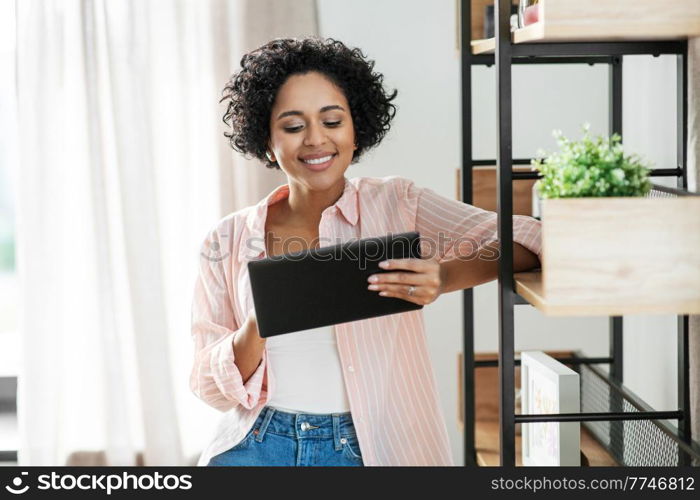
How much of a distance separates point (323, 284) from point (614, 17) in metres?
0.56

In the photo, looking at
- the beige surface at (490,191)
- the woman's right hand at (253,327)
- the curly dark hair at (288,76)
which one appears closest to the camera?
the woman's right hand at (253,327)

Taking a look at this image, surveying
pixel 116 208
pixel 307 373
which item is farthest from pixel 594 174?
pixel 116 208

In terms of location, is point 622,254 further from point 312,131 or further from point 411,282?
point 312,131

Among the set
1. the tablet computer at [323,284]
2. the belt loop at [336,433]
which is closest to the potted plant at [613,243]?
the tablet computer at [323,284]

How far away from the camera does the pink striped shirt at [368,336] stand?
145cm

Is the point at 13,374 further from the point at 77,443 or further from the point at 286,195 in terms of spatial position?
the point at 286,195

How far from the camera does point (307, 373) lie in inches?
58.2

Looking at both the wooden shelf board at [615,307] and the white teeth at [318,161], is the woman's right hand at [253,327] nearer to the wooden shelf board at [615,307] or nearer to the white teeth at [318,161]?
the white teeth at [318,161]

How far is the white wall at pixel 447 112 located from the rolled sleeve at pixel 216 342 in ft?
3.10

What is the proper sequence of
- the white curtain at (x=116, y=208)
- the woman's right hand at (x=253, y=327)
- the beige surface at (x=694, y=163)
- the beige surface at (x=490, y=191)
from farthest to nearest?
the white curtain at (x=116, y=208) → the beige surface at (x=490, y=191) → the woman's right hand at (x=253, y=327) → the beige surface at (x=694, y=163)

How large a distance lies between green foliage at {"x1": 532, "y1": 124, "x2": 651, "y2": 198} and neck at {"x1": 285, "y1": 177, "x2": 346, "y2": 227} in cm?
55

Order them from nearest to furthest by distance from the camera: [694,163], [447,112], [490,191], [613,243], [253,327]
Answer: [613,243] → [694,163] → [253,327] → [490,191] → [447,112]

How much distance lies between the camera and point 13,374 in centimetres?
332
